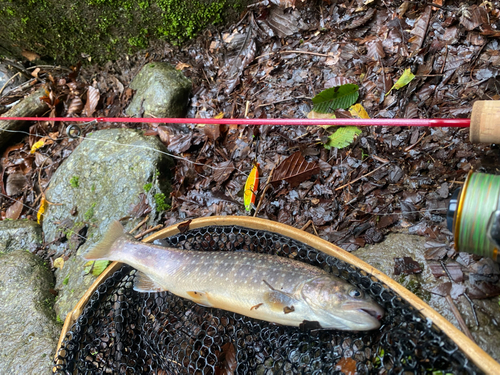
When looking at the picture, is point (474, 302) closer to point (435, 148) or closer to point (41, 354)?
point (435, 148)

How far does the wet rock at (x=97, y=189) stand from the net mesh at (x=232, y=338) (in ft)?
3.13

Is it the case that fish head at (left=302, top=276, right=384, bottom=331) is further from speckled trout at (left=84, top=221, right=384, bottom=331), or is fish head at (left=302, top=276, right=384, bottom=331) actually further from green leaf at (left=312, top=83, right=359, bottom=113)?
green leaf at (left=312, top=83, right=359, bottom=113)

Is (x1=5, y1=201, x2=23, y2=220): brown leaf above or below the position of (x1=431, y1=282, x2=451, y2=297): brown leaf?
below

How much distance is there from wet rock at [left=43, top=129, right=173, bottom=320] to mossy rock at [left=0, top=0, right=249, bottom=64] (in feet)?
4.36

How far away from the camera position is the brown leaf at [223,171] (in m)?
3.52

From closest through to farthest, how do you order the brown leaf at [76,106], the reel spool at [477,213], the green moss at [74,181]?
the reel spool at [477,213]
the green moss at [74,181]
the brown leaf at [76,106]

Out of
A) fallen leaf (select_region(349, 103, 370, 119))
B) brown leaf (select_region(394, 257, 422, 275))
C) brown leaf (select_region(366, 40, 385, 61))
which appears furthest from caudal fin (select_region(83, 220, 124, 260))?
brown leaf (select_region(366, 40, 385, 61))

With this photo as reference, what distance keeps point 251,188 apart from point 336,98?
3.87 ft

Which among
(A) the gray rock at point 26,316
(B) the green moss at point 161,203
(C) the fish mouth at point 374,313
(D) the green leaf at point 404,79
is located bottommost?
(A) the gray rock at point 26,316

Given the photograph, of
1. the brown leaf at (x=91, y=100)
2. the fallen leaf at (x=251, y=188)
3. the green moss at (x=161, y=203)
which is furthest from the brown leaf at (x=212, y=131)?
the brown leaf at (x=91, y=100)

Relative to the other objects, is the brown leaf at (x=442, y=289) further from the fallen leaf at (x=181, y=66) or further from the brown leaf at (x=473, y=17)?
the fallen leaf at (x=181, y=66)

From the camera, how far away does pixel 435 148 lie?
2.67 m

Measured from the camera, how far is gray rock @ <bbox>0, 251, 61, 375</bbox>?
3.03 meters

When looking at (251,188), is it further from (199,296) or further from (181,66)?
(181,66)
